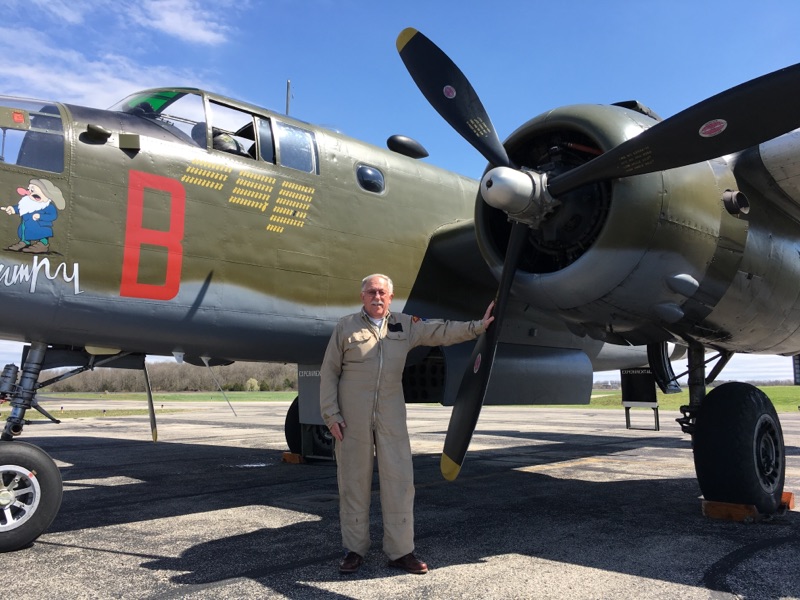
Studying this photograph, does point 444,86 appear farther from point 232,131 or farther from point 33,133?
point 33,133

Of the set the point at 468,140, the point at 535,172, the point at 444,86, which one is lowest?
the point at 535,172

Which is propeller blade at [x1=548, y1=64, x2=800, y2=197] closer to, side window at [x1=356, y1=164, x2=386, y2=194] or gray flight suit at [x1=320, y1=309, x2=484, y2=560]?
gray flight suit at [x1=320, y1=309, x2=484, y2=560]

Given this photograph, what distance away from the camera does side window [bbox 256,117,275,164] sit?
22.1ft

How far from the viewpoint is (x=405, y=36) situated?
6.57m

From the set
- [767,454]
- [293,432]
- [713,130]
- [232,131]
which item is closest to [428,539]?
[767,454]

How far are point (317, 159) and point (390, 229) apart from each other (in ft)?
4.01

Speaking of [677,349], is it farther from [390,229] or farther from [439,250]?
[390,229]

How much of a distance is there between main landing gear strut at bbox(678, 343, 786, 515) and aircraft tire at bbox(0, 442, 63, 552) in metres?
6.05

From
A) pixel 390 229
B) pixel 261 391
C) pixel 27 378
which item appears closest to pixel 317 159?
pixel 390 229

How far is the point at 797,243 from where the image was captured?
6.68m

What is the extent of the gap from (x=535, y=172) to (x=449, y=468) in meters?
2.73

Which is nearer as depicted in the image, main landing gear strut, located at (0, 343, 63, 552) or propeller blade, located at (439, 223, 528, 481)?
main landing gear strut, located at (0, 343, 63, 552)

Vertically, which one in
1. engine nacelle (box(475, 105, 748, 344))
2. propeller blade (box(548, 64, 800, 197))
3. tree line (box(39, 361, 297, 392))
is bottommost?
tree line (box(39, 361, 297, 392))

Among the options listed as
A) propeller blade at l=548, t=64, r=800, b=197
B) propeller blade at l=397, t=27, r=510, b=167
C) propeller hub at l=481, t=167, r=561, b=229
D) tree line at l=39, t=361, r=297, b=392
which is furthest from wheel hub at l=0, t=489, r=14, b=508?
tree line at l=39, t=361, r=297, b=392
